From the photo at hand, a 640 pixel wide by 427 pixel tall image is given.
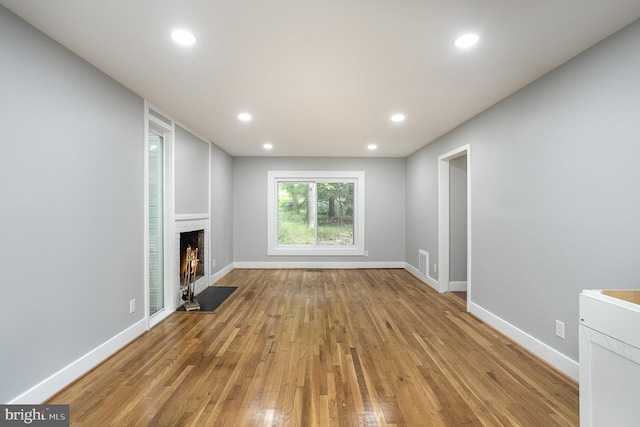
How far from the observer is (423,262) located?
5.32m

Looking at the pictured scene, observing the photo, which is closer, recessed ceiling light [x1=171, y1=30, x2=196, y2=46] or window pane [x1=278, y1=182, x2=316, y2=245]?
recessed ceiling light [x1=171, y1=30, x2=196, y2=46]

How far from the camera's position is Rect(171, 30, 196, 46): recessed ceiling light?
1898 millimetres

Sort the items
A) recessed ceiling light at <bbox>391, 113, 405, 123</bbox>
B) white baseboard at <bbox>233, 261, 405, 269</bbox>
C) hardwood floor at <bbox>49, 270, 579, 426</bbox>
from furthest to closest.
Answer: white baseboard at <bbox>233, 261, 405, 269</bbox> → recessed ceiling light at <bbox>391, 113, 405, 123</bbox> → hardwood floor at <bbox>49, 270, 579, 426</bbox>

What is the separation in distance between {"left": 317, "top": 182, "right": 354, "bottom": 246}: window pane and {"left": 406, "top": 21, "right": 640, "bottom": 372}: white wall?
10.6ft

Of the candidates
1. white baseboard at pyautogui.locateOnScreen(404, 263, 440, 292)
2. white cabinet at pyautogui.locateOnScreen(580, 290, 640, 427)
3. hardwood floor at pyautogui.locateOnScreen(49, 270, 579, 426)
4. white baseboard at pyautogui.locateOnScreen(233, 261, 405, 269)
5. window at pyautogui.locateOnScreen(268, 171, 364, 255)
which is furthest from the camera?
window at pyautogui.locateOnScreen(268, 171, 364, 255)

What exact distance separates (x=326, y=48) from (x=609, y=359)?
7.80 feet

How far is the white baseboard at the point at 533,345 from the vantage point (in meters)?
2.22

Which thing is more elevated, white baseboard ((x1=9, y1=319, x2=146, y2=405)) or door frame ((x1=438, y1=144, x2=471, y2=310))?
door frame ((x1=438, y1=144, x2=471, y2=310))

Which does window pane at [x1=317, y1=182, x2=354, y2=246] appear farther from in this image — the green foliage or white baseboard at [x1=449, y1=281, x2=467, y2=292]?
white baseboard at [x1=449, y1=281, x2=467, y2=292]

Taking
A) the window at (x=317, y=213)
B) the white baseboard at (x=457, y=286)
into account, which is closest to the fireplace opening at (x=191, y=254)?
the window at (x=317, y=213)

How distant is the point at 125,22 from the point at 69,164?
1.08 metres

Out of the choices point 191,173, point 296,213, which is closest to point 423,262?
point 296,213

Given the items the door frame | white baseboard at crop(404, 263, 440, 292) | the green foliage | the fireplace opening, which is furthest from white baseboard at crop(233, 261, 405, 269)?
the door frame

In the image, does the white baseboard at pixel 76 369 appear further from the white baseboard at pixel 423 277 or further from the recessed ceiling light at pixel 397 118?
the white baseboard at pixel 423 277
